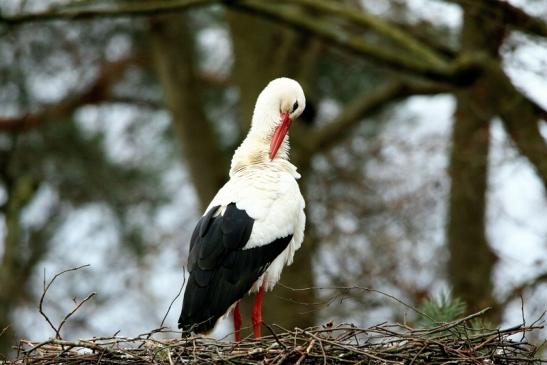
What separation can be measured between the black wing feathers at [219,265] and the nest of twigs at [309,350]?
35.6 inches

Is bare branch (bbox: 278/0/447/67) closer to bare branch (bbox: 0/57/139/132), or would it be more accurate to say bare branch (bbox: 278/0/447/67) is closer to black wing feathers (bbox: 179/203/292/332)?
black wing feathers (bbox: 179/203/292/332)

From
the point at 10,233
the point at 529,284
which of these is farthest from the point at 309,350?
the point at 10,233

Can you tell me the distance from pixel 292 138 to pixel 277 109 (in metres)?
4.25

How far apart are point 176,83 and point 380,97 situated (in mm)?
2652

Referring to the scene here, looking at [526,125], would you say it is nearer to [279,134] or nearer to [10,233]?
[279,134]

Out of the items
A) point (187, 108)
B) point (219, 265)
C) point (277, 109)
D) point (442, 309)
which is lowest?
point (442, 309)

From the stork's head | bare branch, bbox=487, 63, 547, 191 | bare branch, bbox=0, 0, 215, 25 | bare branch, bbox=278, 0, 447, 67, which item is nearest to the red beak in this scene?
the stork's head

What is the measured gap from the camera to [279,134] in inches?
328

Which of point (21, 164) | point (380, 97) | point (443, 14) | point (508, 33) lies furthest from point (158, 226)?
point (508, 33)

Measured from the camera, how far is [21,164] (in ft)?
49.5

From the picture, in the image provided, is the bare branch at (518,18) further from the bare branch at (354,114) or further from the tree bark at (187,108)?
the tree bark at (187,108)

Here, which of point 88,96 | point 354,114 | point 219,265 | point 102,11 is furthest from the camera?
point 88,96

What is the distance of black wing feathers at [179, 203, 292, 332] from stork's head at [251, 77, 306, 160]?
85 cm

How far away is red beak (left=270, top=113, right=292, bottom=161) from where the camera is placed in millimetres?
8250
